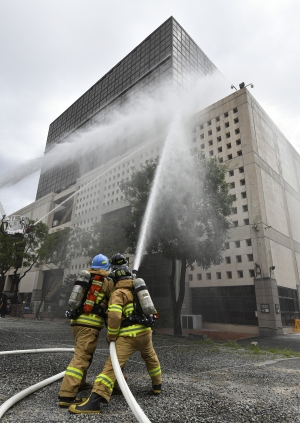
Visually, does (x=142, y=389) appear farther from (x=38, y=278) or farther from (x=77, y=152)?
(x=38, y=278)

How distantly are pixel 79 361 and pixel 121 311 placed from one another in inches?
36.1

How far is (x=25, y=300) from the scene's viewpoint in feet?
162

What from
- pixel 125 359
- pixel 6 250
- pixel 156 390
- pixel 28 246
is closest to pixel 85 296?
pixel 125 359

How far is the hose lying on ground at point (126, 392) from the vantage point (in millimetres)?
2588

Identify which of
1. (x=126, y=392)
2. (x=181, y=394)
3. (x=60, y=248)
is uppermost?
(x=60, y=248)

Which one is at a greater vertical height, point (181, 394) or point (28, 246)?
point (28, 246)

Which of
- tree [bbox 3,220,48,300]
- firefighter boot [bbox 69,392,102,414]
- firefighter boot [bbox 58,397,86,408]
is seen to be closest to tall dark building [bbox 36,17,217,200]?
tree [bbox 3,220,48,300]

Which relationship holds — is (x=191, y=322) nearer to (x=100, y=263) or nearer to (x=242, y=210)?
(x=242, y=210)

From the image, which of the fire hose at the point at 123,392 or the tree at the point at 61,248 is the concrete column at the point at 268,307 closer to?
the tree at the point at 61,248

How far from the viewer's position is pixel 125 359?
3809 millimetres

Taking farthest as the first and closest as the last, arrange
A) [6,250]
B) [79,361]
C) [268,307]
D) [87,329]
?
[6,250], [268,307], [87,329], [79,361]

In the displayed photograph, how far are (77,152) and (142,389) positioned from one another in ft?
63.2

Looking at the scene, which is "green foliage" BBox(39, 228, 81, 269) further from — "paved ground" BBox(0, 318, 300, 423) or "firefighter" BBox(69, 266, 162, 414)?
"firefighter" BBox(69, 266, 162, 414)

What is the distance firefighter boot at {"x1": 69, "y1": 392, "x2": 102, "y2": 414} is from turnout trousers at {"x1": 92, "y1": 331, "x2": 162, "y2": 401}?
7 centimetres
